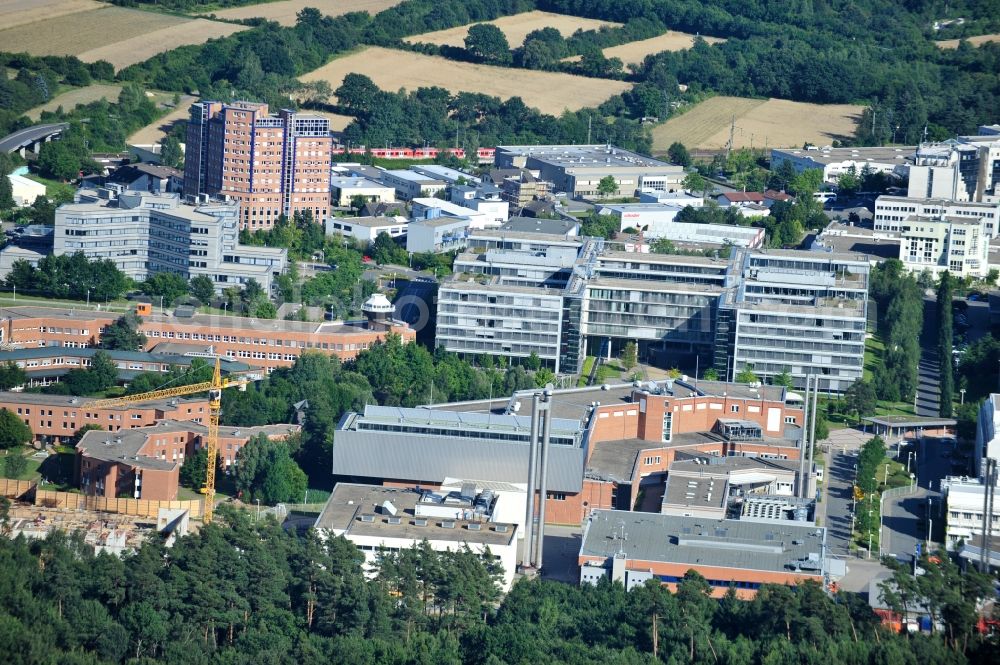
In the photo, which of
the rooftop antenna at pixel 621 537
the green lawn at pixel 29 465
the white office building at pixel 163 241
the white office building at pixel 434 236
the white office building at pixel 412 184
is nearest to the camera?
the rooftop antenna at pixel 621 537

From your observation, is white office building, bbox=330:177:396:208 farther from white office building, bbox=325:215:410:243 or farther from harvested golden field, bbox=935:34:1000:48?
harvested golden field, bbox=935:34:1000:48

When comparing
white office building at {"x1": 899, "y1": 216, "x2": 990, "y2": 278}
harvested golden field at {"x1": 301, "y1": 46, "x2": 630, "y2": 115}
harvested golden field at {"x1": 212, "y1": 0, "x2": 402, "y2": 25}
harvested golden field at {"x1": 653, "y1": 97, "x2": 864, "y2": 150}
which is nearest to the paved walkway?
white office building at {"x1": 899, "y1": 216, "x2": 990, "y2": 278}

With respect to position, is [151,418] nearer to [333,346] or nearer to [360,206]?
[333,346]

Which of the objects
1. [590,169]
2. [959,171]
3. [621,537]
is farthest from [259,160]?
[621,537]

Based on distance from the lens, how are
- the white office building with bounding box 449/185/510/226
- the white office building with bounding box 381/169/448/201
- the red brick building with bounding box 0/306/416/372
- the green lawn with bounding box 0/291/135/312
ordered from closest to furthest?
the red brick building with bounding box 0/306/416/372 < the green lawn with bounding box 0/291/135/312 < the white office building with bounding box 449/185/510/226 < the white office building with bounding box 381/169/448/201

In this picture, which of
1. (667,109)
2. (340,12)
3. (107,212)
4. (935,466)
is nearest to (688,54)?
(667,109)

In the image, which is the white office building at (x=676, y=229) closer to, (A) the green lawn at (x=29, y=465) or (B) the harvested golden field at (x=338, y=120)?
(B) the harvested golden field at (x=338, y=120)

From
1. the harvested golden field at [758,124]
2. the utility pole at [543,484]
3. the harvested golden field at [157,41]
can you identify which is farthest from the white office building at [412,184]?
the utility pole at [543,484]
